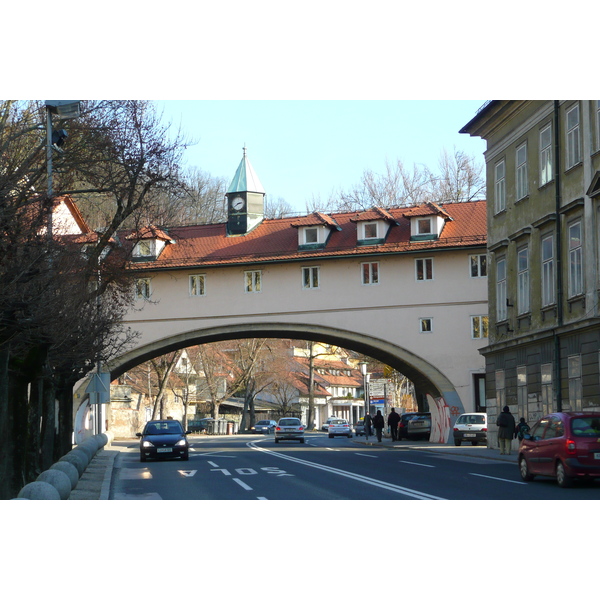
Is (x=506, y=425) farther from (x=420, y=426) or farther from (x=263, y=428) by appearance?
(x=263, y=428)

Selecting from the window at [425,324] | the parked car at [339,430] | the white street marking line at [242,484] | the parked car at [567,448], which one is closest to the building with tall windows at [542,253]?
the parked car at [567,448]

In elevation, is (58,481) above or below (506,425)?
below

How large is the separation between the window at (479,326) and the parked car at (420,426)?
22.4 ft

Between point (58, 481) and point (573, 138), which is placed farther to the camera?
point (573, 138)

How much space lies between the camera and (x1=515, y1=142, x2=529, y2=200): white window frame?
36.4m

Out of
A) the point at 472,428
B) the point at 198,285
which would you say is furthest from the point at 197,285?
the point at 472,428

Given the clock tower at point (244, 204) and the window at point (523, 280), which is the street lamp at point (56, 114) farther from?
the clock tower at point (244, 204)

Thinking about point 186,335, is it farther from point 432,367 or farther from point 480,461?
point 480,461

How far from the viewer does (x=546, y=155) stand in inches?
1344

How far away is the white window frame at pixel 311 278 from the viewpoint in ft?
179

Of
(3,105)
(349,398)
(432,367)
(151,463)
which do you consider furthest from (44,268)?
(349,398)

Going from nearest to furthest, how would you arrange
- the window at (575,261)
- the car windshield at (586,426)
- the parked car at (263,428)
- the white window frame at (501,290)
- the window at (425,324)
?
1. the car windshield at (586,426)
2. the window at (575,261)
3. the white window frame at (501,290)
4. the window at (425,324)
5. the parked car at (263,428)

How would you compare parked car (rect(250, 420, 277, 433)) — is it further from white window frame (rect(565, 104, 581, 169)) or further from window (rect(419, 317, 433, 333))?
white window frame (rect(565, 104, 581, 169))

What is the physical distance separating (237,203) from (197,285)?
6.38 m
